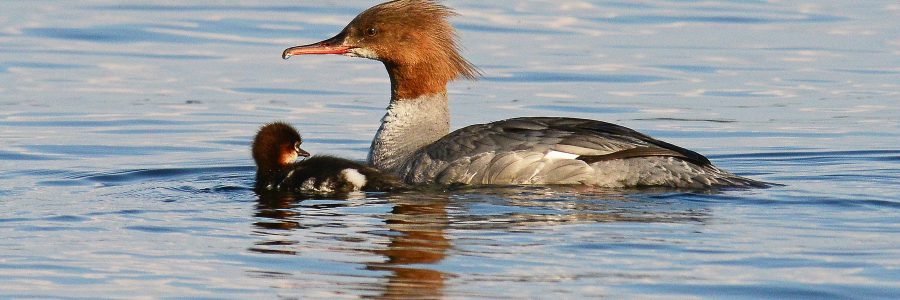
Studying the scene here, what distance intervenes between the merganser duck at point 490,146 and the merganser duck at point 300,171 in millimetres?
295

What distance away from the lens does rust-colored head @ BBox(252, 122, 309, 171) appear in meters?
10.5

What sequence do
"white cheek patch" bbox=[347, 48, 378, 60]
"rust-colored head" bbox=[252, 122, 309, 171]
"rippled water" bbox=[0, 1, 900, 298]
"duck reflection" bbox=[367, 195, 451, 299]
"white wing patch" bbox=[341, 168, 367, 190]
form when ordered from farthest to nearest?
"white cheek patch" bbox=[347, 48, 378, 60] → "rust-colored head" bbox=[252, 122, 309, 171] → "white wing patch" bbox=[341, 168, 367, 190] → "rippled water" bbox=[0, 1, 900, 298] → "duck reflection" bbox=[367, 195, 451, 299]

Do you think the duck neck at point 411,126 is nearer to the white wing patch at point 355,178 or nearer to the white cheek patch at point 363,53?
the white cheek patch at point 363,53

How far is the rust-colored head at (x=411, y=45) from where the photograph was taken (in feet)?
35.5

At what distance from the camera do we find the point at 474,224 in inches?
339

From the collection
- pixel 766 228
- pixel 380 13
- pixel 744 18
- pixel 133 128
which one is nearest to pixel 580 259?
pixel 766 228

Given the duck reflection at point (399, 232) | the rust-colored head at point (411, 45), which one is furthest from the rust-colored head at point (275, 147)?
the rust-colored head at point (411, 45)

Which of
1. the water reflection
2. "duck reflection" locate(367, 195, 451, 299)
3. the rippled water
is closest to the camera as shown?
"duck reflection" locate(367, 195, 451, 299)

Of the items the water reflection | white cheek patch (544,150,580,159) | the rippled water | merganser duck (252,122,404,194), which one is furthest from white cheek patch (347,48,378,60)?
white cheek patch (544,150,580,159)

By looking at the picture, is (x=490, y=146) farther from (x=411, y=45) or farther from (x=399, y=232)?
(x=399, y=232)

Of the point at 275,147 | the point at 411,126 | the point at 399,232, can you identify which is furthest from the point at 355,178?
the point at 399,232

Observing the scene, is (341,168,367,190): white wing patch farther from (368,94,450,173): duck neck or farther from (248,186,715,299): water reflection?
(368,94,450,173): duck neck

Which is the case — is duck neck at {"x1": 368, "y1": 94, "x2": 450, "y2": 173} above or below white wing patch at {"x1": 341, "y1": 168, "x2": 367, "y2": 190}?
above

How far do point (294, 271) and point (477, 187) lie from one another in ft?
8.45
